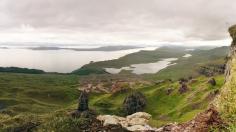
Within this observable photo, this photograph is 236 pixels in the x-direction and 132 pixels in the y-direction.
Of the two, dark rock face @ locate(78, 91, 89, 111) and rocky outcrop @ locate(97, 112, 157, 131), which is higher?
rocky outcrop @ locate(97, 112, 157, 131)

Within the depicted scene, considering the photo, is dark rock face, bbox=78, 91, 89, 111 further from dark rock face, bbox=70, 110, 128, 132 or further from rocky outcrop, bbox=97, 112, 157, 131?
dark rock face, bbox=70, 110, 128, 132

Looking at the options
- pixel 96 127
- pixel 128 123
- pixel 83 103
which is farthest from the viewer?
pixel 83 103

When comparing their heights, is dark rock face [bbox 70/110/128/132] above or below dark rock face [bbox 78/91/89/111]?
above

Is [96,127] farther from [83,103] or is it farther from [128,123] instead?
[83,103]

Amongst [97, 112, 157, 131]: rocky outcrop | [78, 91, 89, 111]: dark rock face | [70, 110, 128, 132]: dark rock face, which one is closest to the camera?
[70, 110, 128, 132]: dark rock face

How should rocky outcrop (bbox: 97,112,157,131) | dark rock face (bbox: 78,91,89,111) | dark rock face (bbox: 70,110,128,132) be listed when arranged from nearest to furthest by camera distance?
dark rock face (bbox: 70,110,128,132) < rocky outcrop (bbox: 97,112,157,131) < dark rock face (bbox: 78,91,89,111)

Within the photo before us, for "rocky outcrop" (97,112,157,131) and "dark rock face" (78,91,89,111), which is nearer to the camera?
"rocky outcrop" (97,112,157,131)

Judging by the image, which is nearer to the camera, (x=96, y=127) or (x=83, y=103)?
(x=96, y=127)

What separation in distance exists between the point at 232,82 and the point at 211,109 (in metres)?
3.74

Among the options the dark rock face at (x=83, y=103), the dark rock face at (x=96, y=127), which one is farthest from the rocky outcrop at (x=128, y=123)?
the dark rock face at (x=83, y=103)

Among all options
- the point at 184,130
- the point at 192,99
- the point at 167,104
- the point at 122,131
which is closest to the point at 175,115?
the point at 192,99

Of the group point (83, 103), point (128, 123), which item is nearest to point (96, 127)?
point (128, 123)

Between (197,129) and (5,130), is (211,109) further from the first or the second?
(5,130)

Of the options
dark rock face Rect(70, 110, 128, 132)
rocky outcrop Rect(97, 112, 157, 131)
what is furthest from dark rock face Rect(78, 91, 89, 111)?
dark rock face Rect(70, 110, 128, 132)
